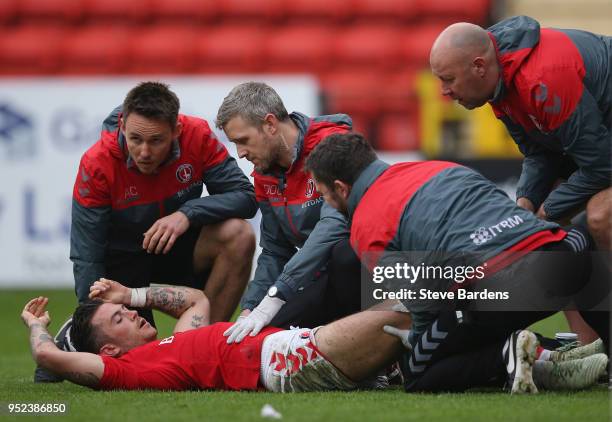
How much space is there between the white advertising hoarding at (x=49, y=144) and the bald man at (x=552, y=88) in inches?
217

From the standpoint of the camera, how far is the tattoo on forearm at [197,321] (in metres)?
5.48

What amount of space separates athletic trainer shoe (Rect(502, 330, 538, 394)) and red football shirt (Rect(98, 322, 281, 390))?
110 cm

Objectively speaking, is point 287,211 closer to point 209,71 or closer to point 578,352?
point 578,352

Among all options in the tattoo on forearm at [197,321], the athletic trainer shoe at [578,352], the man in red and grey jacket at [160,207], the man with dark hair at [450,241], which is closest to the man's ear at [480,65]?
the man with dark hair at [450,241]

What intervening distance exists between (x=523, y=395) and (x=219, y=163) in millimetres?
2362

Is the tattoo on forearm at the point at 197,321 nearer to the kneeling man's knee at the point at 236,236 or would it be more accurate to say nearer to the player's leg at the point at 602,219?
the kneeling man's knee at the point at 236,236

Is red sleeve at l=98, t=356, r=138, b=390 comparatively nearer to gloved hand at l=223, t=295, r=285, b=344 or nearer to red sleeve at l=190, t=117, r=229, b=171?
gloved hand at l=223, t=295, r=285, b=344

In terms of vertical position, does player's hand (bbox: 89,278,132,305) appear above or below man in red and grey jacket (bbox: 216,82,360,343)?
below

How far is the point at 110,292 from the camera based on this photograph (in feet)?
17.9

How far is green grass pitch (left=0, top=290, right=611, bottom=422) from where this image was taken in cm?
397

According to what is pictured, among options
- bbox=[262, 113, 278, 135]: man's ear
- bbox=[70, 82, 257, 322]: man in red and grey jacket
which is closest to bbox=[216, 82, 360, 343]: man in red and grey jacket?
bbox=[262, 113, 278, 135]: man's ear

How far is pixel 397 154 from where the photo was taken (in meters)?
10.6

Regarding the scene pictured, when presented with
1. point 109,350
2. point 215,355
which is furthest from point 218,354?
point 109,350

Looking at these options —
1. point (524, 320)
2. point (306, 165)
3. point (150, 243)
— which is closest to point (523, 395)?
point (524, 320)
